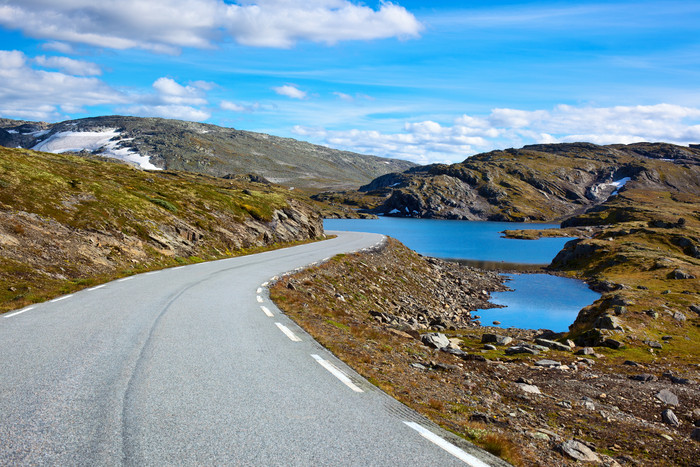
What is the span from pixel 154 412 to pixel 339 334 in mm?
7896

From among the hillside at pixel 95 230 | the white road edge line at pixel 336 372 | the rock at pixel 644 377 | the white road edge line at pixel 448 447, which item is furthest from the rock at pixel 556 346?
the hillside at pixel 95 230

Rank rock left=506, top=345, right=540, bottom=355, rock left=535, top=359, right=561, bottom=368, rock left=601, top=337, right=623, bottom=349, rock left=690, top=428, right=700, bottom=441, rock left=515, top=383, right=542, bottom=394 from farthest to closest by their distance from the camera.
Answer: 1. rock left=601, top=337, right=623, bottom=349
2. rock left=506, top=345, right=540, bottom=355
3. rock left=535, top=359, right=561, bottom=368
4. rock left=515, top=383, right=542, bottom=394
5. rock left=690, top=428, right=700, bottom=441

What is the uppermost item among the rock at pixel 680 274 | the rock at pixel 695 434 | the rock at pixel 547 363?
the rock at pixel 695 434

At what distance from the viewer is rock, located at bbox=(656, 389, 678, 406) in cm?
1279

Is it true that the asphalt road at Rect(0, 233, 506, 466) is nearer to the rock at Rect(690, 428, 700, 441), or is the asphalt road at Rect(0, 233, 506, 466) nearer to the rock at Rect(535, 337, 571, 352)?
the rock at Rect(690, 428, 700, 441)

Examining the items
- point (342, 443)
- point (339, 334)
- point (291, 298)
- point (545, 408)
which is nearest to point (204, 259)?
point (291, 298)

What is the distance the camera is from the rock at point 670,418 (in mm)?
11297

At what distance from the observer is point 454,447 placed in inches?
223

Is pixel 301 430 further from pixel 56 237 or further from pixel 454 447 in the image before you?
pixel 56 237

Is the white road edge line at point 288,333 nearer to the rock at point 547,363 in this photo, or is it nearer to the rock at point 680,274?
the rock at point 547,363

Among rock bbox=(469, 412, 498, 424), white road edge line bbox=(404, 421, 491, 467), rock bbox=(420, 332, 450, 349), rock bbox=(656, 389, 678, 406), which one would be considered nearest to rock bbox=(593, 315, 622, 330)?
rock bbox=(656, 389, 678, 406)

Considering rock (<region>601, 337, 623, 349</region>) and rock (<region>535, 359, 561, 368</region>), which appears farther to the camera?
rock (<region>601, 337, 623, 349</region>)

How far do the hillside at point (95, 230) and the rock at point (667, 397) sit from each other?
2076cm

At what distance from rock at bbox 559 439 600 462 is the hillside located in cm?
1613
